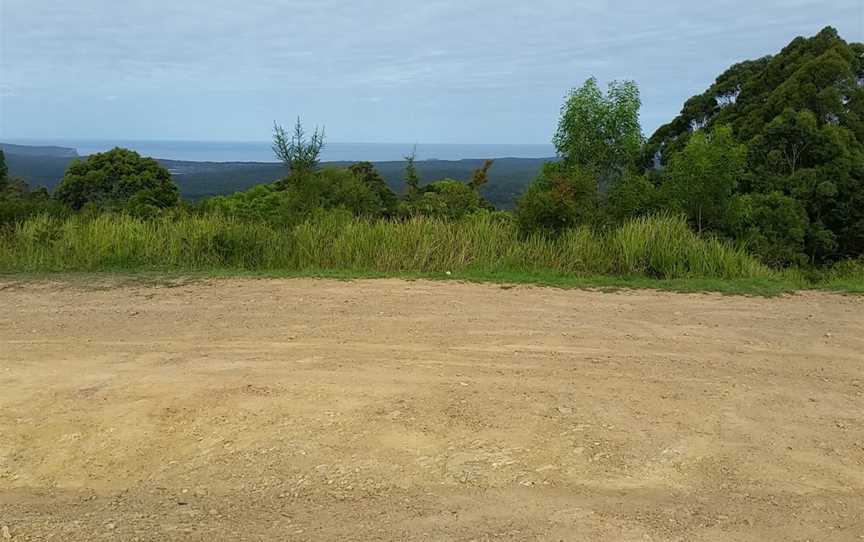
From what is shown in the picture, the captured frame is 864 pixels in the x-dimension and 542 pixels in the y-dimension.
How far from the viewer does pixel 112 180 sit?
2473 cm

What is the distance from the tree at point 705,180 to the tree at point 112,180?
1712cm

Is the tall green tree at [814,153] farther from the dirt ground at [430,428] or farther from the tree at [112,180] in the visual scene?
the tree at [112,180]

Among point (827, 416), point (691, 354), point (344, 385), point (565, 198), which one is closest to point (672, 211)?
point (565, 198)

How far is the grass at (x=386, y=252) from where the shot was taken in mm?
9250

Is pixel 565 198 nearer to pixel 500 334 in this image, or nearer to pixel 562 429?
pixel 500 334

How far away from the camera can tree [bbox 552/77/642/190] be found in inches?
554

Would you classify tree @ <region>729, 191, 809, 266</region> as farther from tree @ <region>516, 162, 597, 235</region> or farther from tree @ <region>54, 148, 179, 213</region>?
tree @ <region>54, 148, 179, 213</region>

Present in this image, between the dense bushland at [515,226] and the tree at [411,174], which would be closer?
the dense bushland at [515,226]

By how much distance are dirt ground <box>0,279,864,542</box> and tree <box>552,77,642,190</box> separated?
795cm

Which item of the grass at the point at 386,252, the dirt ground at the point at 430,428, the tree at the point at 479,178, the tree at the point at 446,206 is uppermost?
the tree at the point at 479,178

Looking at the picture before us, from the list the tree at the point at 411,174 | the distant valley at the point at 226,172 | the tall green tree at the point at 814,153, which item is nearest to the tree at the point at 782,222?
the tall green tree at the point at 814,153

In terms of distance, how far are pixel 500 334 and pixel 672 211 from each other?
664 cm

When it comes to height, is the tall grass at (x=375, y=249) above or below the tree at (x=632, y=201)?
below

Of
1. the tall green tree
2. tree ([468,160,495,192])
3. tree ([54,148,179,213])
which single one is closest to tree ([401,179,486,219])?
the tall green tree
